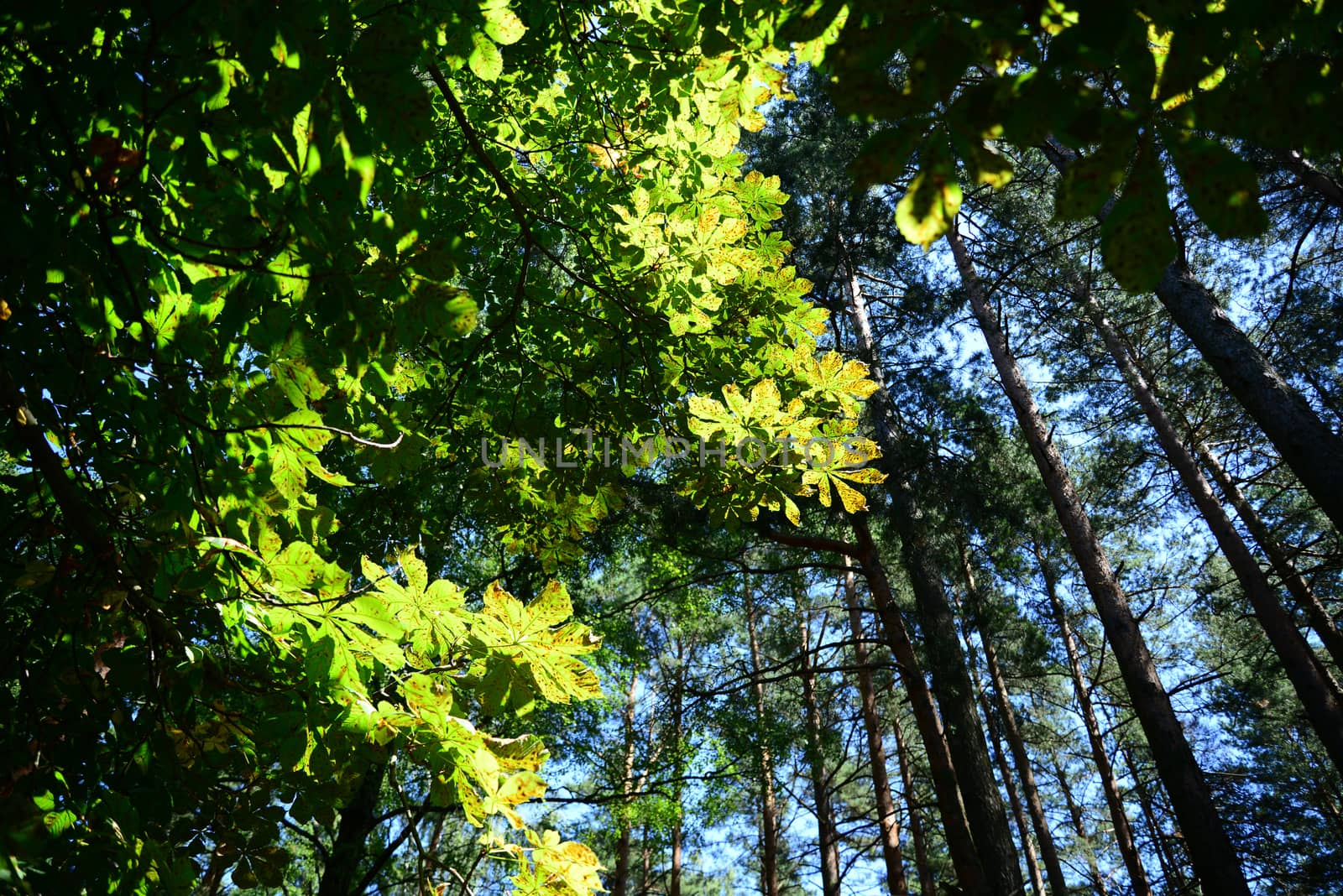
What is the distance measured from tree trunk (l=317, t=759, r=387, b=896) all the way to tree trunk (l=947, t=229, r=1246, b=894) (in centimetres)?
653

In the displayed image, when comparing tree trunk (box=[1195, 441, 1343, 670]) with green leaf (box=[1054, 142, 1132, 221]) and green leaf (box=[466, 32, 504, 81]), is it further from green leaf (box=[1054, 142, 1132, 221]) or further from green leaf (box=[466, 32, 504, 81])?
green leaf (box=[466, 32, 504, 81])

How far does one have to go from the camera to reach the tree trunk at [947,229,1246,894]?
598 cm

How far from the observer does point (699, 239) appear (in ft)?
8.02

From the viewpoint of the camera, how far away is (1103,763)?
12328mm

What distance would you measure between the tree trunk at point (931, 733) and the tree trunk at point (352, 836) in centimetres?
304

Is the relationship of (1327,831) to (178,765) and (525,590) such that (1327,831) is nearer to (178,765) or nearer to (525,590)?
(525,590)

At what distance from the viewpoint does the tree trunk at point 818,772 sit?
7078 mm

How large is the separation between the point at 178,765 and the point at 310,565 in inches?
27.4

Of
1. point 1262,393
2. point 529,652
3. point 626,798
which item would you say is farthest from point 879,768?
point 529,652

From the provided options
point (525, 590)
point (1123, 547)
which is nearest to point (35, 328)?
point (525, 590)

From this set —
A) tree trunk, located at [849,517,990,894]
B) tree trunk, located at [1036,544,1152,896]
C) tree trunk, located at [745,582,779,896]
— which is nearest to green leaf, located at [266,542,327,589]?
tree trunk, located at [849,517,990,894]

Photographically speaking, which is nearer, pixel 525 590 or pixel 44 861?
pixel 44 861

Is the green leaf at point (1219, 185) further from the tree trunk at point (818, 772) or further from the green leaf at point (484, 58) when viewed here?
the tree trunk at point (818, 772)

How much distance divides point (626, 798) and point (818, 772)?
3488 mm
